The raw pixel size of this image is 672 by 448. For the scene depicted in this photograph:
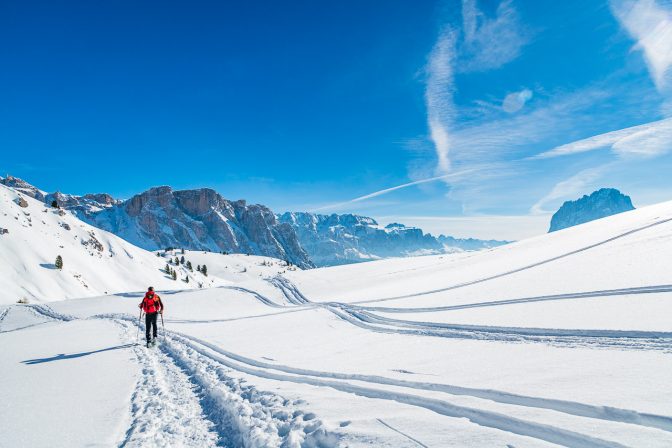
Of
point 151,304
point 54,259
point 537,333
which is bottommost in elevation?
point 151,304

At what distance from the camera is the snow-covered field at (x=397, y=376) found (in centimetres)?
500

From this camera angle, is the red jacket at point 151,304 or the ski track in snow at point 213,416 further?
the red jacket at point 151,304

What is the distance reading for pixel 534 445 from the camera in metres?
4.18

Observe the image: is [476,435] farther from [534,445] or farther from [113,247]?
[113,247]

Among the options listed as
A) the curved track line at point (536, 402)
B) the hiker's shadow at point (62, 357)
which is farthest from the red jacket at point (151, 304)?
the curved track line at point (536, 402)

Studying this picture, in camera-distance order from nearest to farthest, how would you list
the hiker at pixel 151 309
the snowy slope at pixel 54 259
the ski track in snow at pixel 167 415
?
the ski track in snow at pixel 167 415 < the hiker at pixel 151 309 < the snowy slope at pixel 54 259

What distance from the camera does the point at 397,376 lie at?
7941mm

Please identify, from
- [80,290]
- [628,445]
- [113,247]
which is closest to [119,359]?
[628,445]

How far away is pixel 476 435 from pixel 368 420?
1.63m

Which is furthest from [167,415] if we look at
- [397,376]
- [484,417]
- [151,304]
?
[151,304]

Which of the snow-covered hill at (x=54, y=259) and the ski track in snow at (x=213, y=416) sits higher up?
the snow-covered hill at (x=54, y=259)

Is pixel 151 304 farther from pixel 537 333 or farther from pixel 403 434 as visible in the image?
pixel 537 333

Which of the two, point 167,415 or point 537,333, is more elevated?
point 537,333

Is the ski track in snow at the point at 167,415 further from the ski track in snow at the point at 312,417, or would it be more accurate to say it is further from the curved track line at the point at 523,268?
the curved track line at the point at 523,268
